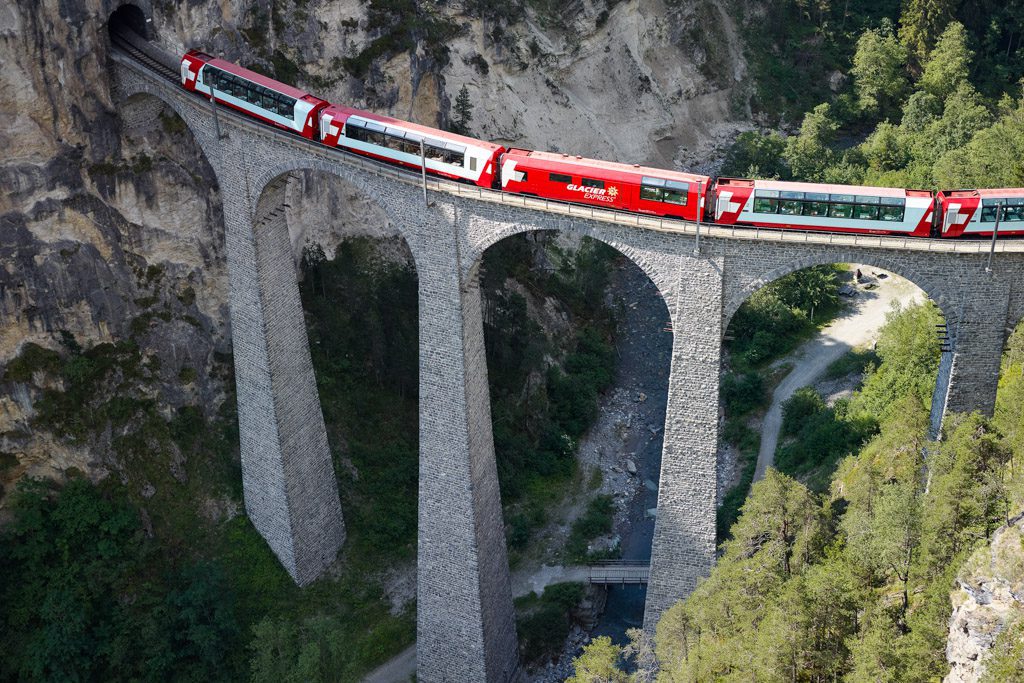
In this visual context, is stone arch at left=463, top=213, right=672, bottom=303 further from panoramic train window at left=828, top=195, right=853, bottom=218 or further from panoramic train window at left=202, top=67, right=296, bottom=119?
panoramic train window at left=202, top=67, right=296, bottom=119

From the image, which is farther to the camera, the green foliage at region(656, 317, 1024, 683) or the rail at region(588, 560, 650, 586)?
the rail at region(588, 560, 650, 586)

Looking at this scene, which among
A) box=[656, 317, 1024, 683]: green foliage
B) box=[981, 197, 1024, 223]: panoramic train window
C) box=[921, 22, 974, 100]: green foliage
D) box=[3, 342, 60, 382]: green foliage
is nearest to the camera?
box=[656, 317, 1024, 683]: green foliage

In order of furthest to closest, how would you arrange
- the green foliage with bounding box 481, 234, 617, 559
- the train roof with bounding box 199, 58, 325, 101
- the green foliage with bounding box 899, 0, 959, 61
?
the green foliage with bounding box 899, 0, 959, 61
the green foliage with bounding box 481, 234, 617, 559
the train roof with bounding box 199, 58, 325, 101

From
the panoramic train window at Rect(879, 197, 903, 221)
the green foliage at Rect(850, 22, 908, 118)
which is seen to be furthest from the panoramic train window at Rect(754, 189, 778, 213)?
the green foliage at Rect(850, 22, 908, 118)

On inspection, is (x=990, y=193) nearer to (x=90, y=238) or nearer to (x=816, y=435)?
(x=816, y=435)

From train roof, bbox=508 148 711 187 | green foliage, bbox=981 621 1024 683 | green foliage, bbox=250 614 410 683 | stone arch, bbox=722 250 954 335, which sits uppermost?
train roof, bbox=508 148 711 187

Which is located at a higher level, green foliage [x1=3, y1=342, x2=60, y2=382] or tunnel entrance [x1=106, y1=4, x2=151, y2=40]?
tunnel entrance [x1=106, y1=4, x2=151, y2=40]
